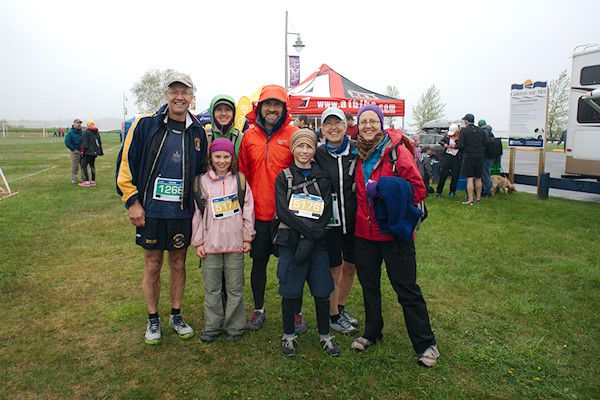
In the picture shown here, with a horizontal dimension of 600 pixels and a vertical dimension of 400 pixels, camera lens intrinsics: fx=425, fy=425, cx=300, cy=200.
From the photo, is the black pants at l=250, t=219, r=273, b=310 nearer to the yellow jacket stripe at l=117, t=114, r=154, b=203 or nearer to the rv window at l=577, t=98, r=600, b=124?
the yellow jacket stripe at l=117, t=114, r=154, b=203

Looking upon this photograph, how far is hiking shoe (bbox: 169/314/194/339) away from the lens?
12.0 feet

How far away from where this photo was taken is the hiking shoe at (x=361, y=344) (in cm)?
344

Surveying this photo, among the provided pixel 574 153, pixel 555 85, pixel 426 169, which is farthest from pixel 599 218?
pixel 555 85

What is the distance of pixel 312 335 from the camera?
3719mm

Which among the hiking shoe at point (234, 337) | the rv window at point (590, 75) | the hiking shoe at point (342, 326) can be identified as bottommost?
the hiking shoe at point (234, 337)

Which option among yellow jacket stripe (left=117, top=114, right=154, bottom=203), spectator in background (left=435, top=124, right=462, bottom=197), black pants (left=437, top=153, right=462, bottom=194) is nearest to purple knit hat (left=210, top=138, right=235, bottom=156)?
yellow jacket stripe (left=117, top=114, right=154, bottom=203)

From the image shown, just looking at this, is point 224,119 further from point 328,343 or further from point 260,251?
point 328,343

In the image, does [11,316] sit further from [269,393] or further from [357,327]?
[357,327]

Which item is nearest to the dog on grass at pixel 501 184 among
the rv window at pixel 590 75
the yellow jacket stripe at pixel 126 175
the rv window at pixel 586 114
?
the rv window at pixel 586 114

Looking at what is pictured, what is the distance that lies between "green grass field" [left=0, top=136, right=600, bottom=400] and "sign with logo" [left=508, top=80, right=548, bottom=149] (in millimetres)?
4712

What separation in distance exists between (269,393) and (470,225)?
5.84 metres

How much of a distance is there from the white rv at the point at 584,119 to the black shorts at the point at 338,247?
28.5 ft

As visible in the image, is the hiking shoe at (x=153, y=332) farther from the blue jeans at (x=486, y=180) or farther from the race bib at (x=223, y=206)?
the blue jeans at (x=486, y=180)

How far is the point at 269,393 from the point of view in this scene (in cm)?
291
